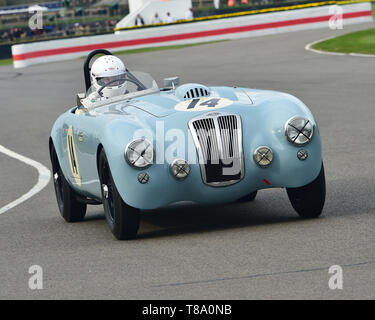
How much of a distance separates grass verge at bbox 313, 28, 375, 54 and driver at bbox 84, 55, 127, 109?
63.1ft

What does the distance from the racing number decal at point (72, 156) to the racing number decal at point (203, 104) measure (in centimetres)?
133

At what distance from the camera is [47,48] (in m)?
41.2

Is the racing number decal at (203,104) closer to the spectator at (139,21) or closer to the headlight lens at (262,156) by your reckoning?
the headlight lens at (262,156)

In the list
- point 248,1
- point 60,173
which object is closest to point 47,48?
point 248,1

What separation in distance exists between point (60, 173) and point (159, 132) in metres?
2.47

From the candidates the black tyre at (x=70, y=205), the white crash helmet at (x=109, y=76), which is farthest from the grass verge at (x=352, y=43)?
the black tyre at (x=70, y=205)

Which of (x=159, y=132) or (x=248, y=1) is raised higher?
(x=159, y=132)

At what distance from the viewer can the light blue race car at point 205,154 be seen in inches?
291

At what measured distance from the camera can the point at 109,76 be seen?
30.9ft

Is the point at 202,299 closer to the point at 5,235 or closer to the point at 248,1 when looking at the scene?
the point at 5,235

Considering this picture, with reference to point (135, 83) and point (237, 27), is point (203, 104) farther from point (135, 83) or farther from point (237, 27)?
point (237, 27)

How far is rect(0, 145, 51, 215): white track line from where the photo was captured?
35.1 feet

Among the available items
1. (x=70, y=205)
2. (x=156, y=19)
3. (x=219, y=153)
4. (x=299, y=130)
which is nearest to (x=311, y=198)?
(x=299, y=130)

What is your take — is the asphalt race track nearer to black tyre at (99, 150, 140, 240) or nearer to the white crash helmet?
black tyre at (99, 150, 140, 240)
